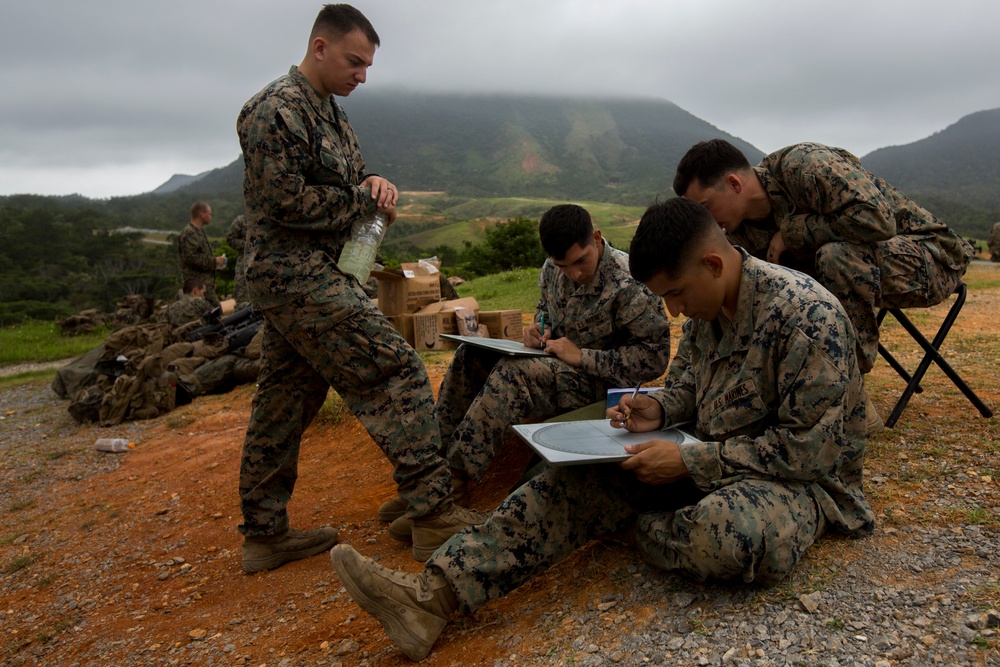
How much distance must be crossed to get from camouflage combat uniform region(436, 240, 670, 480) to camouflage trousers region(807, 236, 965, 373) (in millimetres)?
795

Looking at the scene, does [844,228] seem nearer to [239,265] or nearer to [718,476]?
[718,476]

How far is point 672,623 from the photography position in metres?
2.18

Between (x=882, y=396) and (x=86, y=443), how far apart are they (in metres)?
6.35

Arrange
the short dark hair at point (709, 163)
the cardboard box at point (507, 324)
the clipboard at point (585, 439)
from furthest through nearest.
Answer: the cardboard box at point (507, 324)
the short dark hair at point (709, 163)
the clipboard at point (585, 439)

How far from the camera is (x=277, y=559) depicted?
338 cm

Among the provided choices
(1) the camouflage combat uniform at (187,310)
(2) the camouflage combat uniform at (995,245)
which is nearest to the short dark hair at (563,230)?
(1) the camouflage combat uniform at (187,310)

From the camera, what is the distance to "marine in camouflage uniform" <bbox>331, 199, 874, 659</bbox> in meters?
2.18

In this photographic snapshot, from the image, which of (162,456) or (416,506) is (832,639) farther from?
(162,456)

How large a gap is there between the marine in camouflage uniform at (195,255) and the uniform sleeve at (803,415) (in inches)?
408

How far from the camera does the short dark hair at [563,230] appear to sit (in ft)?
11.4

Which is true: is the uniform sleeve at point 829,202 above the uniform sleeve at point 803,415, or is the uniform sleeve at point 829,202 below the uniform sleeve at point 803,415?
above

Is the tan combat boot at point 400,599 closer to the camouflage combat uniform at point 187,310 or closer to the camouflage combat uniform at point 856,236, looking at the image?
the camouflage combat uniform at point 856,236

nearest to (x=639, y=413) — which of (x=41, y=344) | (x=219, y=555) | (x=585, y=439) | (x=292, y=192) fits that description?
(x=585, y=439)

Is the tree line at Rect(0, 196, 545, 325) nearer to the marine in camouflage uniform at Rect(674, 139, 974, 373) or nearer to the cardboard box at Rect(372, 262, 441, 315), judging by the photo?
the cardboard box at Rect(372, 262, 441, 315)
